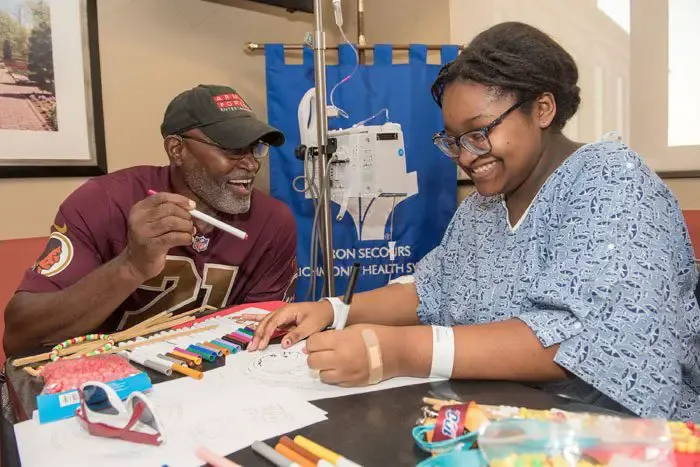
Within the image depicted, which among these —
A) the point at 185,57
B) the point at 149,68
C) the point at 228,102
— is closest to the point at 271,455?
the point at 228,102

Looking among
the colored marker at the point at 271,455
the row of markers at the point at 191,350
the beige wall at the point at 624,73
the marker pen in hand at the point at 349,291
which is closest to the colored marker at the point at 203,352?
the row of markers at the point at 191,350

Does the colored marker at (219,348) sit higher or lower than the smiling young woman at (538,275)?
lower

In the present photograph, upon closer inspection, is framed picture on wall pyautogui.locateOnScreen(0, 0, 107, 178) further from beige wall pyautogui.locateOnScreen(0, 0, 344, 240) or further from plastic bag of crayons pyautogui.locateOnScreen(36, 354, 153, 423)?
plastic bag of crayons pyautogui.locateOnScreen(36, 354, 153, 423)

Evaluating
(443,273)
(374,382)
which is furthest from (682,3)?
(374,382)

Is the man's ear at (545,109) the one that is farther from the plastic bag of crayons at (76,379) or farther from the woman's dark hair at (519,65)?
the plastic bag of crayons at (76,379)

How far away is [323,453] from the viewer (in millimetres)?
562

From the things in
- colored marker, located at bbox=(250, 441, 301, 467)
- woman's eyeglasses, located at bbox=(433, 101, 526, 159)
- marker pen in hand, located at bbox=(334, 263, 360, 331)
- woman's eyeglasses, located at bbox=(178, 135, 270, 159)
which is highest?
woman's eyeglasses, located at bbox=(178, 135, 270, 159)

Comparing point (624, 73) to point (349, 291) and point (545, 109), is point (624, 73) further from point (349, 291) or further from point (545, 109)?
point (349, 291)

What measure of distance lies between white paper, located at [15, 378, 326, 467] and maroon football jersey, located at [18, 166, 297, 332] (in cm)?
68

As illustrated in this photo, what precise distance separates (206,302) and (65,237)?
402mm

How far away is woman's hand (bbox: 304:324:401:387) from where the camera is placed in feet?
2.59

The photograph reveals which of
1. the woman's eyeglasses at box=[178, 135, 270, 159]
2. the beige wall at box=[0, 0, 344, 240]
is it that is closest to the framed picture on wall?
the beige wall at box=[0, 0, 344, 240]

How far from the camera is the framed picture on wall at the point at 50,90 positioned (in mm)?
1888

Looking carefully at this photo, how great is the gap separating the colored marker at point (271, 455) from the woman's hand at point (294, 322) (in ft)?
1.24
